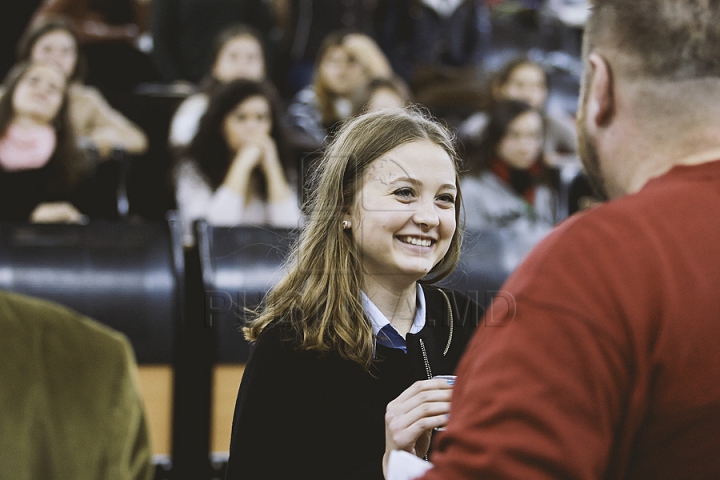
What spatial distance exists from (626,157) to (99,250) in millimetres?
1710

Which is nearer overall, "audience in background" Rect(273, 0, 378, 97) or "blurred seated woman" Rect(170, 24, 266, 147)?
"blurred seated woman" Rect(170, 24, 266, 147)

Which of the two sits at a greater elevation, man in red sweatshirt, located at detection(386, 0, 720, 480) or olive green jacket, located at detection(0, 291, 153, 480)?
man in red sweatshirt, located at detection(386, 0, 720, 480)

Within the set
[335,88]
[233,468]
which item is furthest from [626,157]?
[335,88]

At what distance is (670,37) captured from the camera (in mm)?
718

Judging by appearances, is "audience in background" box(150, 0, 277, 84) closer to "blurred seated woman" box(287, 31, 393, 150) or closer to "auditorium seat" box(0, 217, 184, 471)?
"blurred seated woman" box(287, 31, 393, 150)

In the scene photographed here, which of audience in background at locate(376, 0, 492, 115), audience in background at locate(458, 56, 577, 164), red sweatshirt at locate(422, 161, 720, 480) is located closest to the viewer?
red sweatshirt at locate(422, 161, 720, 480)

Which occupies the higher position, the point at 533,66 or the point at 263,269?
the point at 533,66

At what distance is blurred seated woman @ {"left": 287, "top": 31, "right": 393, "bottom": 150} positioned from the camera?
344 cm

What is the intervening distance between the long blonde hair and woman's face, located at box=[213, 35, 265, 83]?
2427 millimetres

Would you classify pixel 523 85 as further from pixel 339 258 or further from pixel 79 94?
pixel 339 258

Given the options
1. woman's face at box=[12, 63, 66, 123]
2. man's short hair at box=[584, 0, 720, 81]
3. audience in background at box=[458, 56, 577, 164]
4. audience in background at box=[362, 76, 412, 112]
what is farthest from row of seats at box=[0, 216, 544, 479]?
audience in background at box=[458, 56, 577, 164]

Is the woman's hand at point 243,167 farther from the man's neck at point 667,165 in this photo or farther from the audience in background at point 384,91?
the man's neck at point 667,165

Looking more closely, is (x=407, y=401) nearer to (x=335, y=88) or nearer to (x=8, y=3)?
(x=335, y=88)

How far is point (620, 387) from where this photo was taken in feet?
2.10
